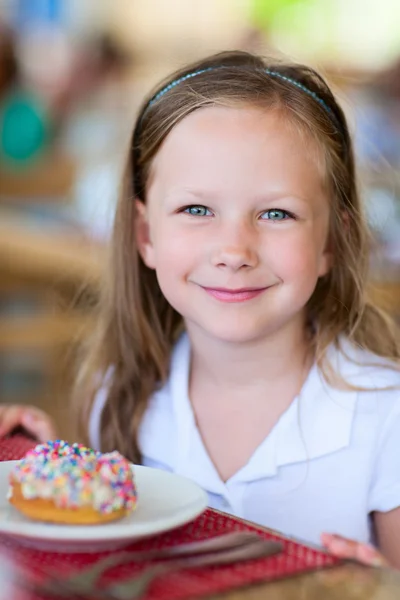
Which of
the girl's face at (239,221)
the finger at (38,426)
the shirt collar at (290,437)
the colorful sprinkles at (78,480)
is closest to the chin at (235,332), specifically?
the girl's face at (239,221)

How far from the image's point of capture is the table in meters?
0.66

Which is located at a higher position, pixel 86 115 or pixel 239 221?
pixel 239 221

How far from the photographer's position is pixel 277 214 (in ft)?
4.12

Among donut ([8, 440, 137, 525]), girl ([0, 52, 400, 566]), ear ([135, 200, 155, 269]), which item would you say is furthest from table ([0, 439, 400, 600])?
ear ([135, 200, 155, 269])

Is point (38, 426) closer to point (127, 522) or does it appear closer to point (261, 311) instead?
point (261, 311)

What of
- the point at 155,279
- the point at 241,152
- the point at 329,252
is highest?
the point at 241,152

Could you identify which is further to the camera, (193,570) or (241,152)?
(241,152)

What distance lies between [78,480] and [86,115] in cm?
459

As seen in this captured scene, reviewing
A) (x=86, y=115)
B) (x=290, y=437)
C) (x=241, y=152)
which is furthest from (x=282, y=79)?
(x=86, y=115)

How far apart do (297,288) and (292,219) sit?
87 millimetres

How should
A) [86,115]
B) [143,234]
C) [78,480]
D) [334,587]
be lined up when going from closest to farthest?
1. [334,587]
2. [78,480]
3. [143,234]
4. [86,115]

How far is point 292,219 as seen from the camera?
4.16 ft

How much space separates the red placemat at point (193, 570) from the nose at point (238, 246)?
46 centimetres

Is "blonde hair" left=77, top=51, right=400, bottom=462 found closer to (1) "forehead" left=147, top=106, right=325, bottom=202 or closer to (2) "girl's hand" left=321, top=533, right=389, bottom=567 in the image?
(1) "forehead" left=147, top=106, right=325, bottom=202
